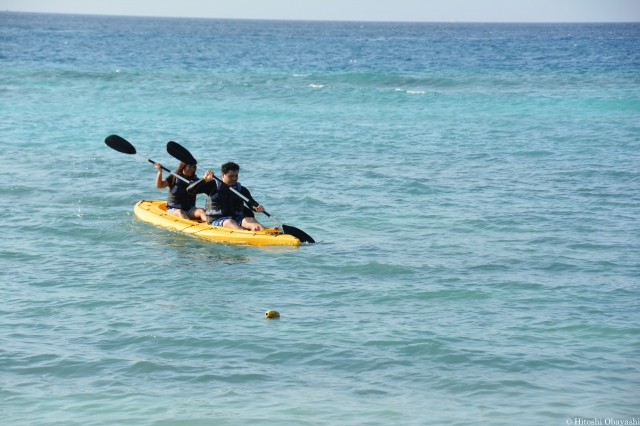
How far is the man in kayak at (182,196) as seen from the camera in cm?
1316

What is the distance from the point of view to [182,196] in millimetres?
13469

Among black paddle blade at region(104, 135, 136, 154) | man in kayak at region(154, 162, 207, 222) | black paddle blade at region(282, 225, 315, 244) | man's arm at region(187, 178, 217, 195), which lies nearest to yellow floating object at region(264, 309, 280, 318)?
black paddle blade at region(282, 225, 315, 244)

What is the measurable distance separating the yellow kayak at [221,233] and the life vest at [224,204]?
Result: 21 cm

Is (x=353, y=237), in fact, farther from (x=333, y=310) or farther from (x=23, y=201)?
(x=23, y=201)

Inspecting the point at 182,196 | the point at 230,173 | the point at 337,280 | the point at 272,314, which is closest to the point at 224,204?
the point at 230,173

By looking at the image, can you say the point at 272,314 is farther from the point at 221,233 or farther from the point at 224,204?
the point at 224,204

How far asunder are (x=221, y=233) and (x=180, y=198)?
142cm

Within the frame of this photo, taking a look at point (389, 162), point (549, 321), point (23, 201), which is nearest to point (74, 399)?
point (549, 321)

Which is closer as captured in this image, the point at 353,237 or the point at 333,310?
the point at 333,310

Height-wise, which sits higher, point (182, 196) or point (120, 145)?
point (120, 145)

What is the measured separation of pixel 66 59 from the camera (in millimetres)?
46719

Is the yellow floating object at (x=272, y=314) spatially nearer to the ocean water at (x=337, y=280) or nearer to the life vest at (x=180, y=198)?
the ocean water at (x=337, y=280)

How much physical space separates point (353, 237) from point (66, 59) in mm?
37455

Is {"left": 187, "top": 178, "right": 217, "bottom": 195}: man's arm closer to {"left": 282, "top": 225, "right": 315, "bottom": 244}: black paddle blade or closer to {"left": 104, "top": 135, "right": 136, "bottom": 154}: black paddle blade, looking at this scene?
{"left": 282, "top": 225, "right": 315, "bottom": 244}: black paddle blade
